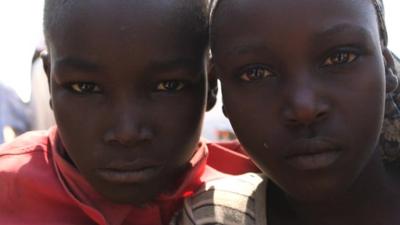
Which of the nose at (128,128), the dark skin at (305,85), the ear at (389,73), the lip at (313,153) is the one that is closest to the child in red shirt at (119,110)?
the nose at (128,128)

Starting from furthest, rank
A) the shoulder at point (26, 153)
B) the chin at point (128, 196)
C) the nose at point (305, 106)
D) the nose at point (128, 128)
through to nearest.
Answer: the shoulder at point (26, 153), the chin at point (128, 196), the nose at point (128, 128), the nose at point (305, 106)

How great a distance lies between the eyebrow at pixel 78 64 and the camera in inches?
45.9

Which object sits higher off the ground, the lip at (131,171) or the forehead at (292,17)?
the forehead at (292,17)

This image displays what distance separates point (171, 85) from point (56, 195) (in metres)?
0.38

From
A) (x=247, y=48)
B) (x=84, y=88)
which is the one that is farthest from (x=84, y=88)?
(x=247, y=48)

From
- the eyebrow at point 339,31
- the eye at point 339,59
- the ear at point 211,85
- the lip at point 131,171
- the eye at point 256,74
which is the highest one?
the eyebrow at point 339,31

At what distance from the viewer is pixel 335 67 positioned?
41.6 inches

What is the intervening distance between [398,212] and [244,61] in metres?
0.47

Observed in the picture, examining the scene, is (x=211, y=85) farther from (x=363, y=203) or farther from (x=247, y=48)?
(x=363, y=203)

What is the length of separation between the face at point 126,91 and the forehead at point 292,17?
0.15m

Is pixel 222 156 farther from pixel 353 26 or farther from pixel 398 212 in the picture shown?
pixel 353 26

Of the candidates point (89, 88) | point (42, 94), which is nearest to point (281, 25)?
point (89, 88)

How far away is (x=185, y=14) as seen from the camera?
123 cm

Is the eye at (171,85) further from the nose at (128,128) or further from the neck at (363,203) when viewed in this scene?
the neck at (363,203)
